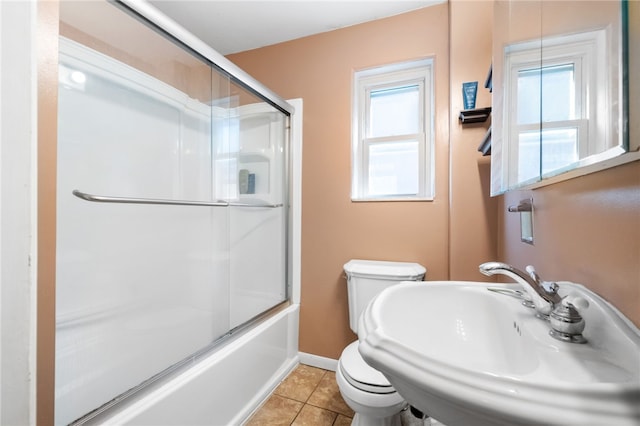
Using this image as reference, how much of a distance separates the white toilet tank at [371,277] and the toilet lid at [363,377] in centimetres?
30

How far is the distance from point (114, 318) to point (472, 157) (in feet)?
6.34

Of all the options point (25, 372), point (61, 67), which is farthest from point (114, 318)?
point (61, 67)

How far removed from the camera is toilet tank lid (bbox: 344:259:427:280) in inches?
53.3

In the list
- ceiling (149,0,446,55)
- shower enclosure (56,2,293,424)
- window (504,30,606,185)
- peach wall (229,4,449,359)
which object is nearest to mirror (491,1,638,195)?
window (504,30,606,185)

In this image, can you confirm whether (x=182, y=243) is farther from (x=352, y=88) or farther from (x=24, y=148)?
(x=352, y=88)

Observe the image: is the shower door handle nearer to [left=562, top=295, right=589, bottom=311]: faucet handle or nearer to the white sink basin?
the white sink basin

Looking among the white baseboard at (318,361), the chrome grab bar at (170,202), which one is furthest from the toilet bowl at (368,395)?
the chrome grab bar at (170,202)

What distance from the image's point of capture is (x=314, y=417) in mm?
1290

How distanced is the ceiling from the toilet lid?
181cm

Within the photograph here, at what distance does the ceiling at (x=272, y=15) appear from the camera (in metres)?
1.50

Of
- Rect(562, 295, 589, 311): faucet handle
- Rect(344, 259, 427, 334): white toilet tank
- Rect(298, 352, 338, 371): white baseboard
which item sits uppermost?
Rect(562, 295, 589, 311): faucet handle

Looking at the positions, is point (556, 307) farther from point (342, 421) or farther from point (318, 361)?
point (318, 361)

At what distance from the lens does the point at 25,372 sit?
25.7 inches

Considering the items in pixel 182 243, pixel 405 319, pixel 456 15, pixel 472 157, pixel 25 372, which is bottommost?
pixel 25 372
